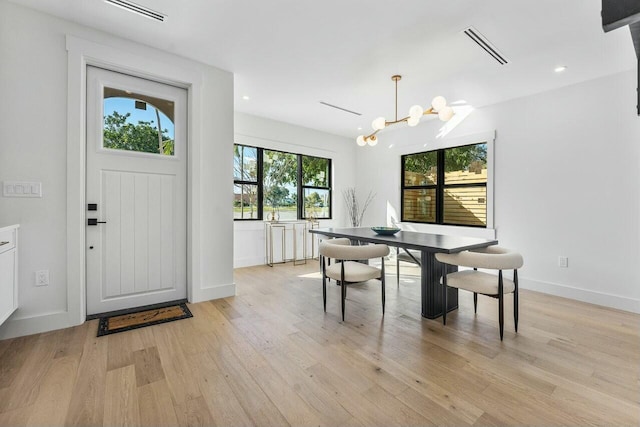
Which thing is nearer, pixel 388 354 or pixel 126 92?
pixel 388 354

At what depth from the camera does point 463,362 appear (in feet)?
6.44

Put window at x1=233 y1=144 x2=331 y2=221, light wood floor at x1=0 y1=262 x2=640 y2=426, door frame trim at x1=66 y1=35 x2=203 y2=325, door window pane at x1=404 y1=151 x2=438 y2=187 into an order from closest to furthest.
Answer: light wood floor at x1=0 y1=262 x2=640 y2=426
door frame trim at x1=66 y1=35 x2=203 y2=325
window at x1=233 y1=144 x2=331 y2=221
door window pane at x1=404 y1=151 x2=438 y2=187

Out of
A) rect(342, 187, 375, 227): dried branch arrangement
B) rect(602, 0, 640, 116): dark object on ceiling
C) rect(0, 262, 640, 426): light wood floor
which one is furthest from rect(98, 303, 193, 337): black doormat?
rect(342, 187, 375, 227): dried branch arrangement

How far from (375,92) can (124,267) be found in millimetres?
3667

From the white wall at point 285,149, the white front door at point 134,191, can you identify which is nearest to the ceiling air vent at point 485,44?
the white front door at point 134,191

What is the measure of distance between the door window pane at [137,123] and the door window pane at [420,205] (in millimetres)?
4192

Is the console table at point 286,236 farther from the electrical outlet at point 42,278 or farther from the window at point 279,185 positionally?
the electrical outlet at point 42,278

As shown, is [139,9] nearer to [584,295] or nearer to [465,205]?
[465,205]

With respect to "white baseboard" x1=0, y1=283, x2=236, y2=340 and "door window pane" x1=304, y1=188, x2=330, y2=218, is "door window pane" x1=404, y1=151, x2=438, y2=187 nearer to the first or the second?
"door window pane" x1=304, y1=188, x2=330, y2=218

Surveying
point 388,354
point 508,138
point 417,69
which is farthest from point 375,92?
point 388,354

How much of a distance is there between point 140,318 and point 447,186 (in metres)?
4.76

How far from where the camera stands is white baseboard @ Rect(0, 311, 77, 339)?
2256 millimetres

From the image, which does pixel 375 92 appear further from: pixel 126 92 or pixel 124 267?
pixel 124 267

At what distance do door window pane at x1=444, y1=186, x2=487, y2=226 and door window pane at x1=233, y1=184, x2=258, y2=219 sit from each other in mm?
3398
